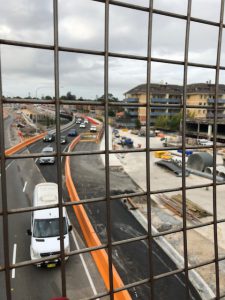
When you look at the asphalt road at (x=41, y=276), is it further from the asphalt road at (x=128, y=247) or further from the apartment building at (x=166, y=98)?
the apartment building at (x=166, y=98)

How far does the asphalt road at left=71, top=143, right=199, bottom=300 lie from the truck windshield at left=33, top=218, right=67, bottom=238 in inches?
83.5

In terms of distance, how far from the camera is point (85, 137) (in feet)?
126

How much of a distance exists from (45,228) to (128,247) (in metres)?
3.00

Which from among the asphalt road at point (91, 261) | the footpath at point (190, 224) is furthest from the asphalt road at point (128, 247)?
the footpath at point (190, 224)

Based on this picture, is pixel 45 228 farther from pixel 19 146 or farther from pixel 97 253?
pixel 19 146

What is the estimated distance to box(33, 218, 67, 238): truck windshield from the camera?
9000 millimetres

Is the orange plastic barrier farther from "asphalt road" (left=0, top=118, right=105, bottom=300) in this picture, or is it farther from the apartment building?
the apartment building

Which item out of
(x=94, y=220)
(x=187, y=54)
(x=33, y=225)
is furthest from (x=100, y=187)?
(x=187, y=54)

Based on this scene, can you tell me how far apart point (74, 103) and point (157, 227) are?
1034 centimetres

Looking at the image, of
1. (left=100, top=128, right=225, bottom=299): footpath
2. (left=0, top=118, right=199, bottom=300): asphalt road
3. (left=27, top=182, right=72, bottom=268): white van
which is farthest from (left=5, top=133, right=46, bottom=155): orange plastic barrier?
(left=27, top=182, right=72, bottom=268): white van

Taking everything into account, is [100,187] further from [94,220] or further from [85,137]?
[85,137]

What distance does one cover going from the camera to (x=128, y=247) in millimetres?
10094

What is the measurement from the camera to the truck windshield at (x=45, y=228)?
900 centimetres

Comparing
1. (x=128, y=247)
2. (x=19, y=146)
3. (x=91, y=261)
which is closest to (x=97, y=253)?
(x=91, y=261)
